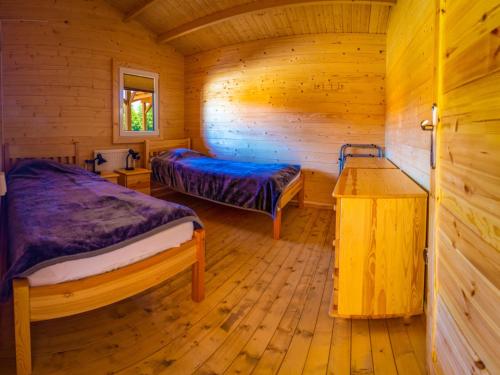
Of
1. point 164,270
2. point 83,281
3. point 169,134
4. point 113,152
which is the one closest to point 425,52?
point 164,270

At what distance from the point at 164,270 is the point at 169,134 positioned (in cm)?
406

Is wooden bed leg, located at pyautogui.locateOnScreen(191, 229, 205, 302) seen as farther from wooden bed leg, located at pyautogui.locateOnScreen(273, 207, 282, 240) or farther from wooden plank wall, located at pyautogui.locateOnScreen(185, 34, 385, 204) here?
wooden plank wall, located at pyautogui.locateOnScreen(185, 34, 385, 204)

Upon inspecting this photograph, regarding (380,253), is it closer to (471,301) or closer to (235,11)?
(471,301)

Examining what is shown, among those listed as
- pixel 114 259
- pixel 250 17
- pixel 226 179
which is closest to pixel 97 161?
pixel 226 179

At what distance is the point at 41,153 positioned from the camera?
12.7ft

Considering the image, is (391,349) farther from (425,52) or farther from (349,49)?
(349,49)

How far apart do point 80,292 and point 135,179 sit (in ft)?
9.99

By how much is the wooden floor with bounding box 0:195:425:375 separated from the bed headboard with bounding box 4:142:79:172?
229cm

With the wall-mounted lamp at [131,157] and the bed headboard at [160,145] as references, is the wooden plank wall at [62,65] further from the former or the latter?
the bed headboard at [160,145]

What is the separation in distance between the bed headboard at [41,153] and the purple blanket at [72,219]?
2.60 ft

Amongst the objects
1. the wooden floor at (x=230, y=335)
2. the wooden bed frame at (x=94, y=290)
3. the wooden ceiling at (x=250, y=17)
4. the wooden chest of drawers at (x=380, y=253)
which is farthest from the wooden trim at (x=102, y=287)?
the wooden ceiling at (x=250, y=17)

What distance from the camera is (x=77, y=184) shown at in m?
2.95

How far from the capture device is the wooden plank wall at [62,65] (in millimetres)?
3648

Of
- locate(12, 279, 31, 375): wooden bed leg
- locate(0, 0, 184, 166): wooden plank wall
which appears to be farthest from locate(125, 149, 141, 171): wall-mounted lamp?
locate(12, 279, 31, 375): wooden bed leg
